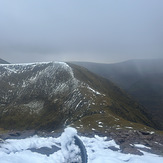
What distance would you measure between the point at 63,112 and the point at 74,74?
154 feet

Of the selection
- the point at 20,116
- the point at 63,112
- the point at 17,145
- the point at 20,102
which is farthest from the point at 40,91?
the point at 17,145

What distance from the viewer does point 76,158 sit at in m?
12.2

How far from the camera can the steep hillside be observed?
92.0 metres

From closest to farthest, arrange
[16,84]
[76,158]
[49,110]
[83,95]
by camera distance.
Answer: [76,158], [83,95], [49,110], [16,84]

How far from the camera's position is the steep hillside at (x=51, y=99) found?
92.0 meters

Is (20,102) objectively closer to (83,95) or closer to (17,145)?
(83,95)

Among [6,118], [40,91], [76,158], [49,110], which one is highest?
[76,158]

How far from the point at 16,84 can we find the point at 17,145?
161m

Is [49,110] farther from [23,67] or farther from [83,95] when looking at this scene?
[23,67]

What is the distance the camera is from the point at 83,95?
329 feet

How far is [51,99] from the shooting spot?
12888cm

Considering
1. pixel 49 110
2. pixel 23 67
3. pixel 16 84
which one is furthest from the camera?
pixel 23 67

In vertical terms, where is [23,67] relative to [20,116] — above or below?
above

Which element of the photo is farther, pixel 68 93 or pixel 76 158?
pixel 68 93
